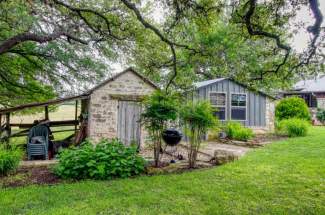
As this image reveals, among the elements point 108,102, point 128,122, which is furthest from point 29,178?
point 128,122

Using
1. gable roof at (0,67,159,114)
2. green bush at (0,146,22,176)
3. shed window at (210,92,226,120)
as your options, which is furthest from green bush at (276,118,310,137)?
green bush at (0,146,22,176)

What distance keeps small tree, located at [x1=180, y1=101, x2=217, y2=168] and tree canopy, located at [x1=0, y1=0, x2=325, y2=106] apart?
112 centimetres

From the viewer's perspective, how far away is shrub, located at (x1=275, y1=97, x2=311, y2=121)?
706 inches

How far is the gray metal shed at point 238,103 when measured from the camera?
14.8 meters

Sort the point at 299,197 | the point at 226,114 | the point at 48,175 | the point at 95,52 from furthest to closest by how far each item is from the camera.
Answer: the point at 226,114
the point at 95,52
the point at 48,175
the point at 299,197

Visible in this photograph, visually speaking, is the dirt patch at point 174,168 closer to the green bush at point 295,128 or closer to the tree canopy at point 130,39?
the tree canopy at point 130,39

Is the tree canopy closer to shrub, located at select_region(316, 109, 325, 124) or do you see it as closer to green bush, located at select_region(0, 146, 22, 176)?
green bush, located at select_region(0, 146, 22, 176)

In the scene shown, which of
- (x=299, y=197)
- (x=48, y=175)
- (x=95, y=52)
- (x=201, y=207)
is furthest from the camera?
(x=95, y=52)

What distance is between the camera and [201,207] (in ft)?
14.5

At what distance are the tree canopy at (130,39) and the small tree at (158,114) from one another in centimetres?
82

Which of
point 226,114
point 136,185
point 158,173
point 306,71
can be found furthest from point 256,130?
point 136,185

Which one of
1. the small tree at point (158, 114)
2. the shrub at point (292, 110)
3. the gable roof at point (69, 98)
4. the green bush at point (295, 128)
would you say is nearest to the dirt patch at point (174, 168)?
the small tree at point (158, 114)

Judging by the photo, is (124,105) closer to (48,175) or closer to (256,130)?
(48,175)

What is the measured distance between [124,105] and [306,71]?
20.9 feet
